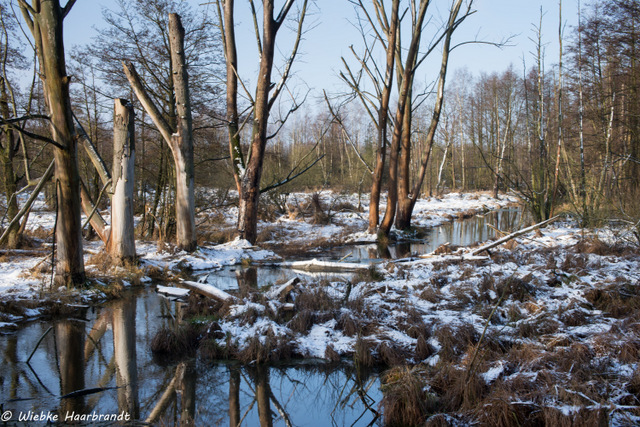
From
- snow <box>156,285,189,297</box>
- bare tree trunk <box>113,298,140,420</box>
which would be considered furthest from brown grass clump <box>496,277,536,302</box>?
bare tree trunk <box>113,298,140,420</box>

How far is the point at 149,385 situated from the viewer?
433 centimetres

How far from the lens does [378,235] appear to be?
1508cm

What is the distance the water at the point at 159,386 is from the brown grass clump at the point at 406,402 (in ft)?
0.57

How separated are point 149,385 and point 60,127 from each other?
15.2 ft

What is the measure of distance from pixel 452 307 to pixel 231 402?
11.6 feet

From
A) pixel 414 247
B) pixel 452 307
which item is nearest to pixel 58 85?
pixel 452 307

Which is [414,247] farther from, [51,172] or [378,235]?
[51,172]

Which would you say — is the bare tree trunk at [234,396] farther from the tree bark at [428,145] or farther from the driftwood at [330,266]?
the tree bark at [428,145]

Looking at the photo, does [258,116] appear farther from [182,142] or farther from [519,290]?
[519,290]

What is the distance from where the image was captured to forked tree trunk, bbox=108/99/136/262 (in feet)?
28.5

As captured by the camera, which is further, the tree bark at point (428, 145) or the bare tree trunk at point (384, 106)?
the tree bark at point (428, 145)

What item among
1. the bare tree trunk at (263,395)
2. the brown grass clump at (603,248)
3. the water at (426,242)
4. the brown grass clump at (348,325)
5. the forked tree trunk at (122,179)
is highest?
the forked tree trunk at (122,179)

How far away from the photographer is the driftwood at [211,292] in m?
6.60

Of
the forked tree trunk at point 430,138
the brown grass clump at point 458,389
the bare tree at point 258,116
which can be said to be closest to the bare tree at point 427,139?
the forked tree trunk at point 430,138
